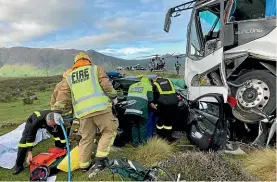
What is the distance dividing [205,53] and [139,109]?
204 centimetres

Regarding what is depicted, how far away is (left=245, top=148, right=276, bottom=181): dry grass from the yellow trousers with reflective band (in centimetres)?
222

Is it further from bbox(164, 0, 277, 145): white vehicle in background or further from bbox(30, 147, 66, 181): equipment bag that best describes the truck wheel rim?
bbox(30, 147, 66, 181): equipment bag

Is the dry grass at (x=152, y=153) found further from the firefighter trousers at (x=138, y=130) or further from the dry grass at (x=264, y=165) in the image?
the dry grass at (x=264, y=165)

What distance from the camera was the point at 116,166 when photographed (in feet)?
16.6

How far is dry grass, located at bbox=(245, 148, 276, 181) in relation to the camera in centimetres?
472

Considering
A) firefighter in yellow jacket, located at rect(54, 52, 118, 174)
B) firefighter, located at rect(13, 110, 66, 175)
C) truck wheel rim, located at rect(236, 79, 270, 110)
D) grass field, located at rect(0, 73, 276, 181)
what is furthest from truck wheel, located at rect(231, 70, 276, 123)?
firefighter, located at rect(13, 110, 66, 175)

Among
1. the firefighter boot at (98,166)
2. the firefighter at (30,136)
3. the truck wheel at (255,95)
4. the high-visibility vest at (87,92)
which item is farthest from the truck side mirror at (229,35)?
the firefighter at (30,136)

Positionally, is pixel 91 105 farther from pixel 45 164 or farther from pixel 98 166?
pixel 45 164

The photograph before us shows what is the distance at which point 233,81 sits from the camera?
6551 millimetres

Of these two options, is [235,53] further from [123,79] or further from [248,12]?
[123,79]

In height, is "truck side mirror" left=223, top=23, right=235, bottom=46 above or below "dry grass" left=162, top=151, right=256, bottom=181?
above

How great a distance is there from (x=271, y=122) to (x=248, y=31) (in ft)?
5.84

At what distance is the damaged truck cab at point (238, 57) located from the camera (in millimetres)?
5988

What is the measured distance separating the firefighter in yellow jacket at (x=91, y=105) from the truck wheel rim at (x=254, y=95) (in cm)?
241
